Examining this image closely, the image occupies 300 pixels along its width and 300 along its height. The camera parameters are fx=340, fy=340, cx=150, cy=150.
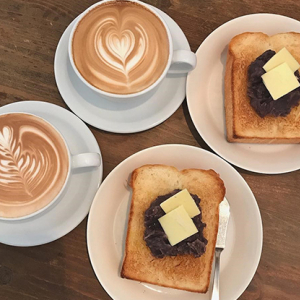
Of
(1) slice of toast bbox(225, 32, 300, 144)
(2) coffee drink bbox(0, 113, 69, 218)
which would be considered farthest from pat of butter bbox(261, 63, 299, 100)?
(2) coffee drink bbox(0, 113, 69, 218)

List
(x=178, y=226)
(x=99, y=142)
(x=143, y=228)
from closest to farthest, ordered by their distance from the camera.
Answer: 1. (x=178, y=226)
2. (x=143, y=228)
3. (x=99, y=142)

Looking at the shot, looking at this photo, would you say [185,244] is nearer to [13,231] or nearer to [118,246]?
[118,246]

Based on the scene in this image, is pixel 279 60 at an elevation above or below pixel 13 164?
above

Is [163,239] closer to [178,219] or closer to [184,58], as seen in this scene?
[178,219]

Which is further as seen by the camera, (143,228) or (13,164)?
(143,228)

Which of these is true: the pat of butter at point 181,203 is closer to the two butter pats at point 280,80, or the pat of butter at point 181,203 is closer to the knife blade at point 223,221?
the knife blade at point 223,221

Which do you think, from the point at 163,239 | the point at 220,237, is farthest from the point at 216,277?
the point at 163,239

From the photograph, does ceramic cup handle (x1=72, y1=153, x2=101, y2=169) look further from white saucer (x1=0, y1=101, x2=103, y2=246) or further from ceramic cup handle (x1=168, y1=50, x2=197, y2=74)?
ceramic cup handle (x1=168, y1=50, x2=197, y2=74)

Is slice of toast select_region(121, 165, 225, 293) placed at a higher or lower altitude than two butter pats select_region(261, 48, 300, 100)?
lower
